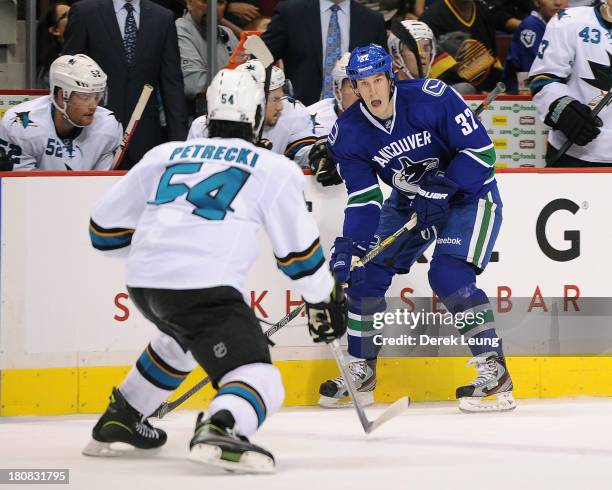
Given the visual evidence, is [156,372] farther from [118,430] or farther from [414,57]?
[414,57]

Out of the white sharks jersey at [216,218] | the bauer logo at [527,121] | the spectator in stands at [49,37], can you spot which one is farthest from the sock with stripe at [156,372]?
the bauer logo at [527,121]

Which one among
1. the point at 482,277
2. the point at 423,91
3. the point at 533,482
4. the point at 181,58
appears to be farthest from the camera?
the point at 181,58

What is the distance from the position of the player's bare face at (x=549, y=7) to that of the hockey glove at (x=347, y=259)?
2208mm

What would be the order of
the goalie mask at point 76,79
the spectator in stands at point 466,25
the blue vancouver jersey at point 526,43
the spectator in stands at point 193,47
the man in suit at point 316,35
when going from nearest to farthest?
1. the goalie mask at point 76,79
2. the man in suit at point 316,35
3. the spectator in stands at point 193,47
4. the spectator in stands at point 466,25
5. the blue vancouver jersey at point 526,43

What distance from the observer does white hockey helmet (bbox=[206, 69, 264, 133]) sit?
3.77 m

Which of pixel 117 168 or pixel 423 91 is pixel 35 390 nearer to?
pixel 117 168

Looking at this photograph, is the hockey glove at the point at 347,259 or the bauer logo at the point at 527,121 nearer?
the hockey glove at the point at 347,259

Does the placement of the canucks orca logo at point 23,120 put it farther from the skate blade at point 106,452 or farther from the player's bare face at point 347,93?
the skate blade at point 106,452

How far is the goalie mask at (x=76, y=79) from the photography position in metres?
5.31

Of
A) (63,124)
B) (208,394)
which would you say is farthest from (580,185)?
(63,124)

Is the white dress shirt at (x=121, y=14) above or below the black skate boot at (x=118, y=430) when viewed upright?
above

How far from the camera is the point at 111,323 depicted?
4.93 metres

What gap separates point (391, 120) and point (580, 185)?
828 millimetres

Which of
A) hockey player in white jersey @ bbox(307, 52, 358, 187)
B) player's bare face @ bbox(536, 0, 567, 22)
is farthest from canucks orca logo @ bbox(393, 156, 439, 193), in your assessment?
player's bare face @ bbox(536, 0, 567, 22)
